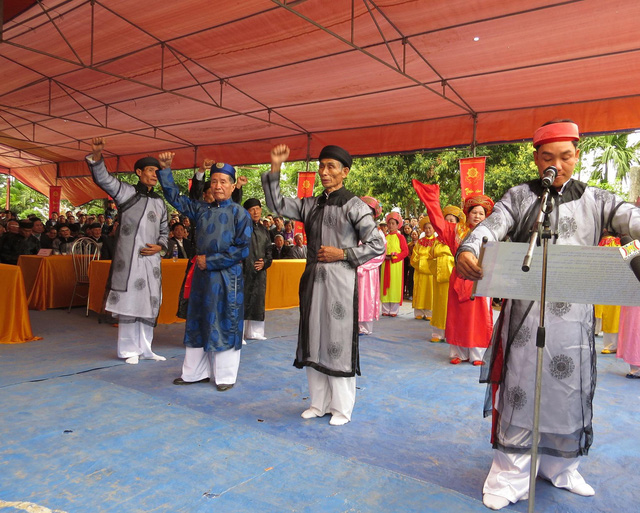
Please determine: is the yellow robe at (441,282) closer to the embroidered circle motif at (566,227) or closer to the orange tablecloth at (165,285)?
the orange tablecloth at (165,285)

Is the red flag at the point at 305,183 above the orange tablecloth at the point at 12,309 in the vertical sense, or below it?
above

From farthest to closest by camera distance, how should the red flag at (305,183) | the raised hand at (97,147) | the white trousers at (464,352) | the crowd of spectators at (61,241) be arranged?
the red flag at (305,183) < the crowd of spectators at (61,241) < the white trousers at (464,352) < the raised hand at (97,147)

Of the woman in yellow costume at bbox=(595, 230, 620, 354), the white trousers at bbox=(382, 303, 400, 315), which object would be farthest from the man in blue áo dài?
the white trousers at bbox=(382, 303, 400, 315)

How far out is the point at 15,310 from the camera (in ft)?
17.0

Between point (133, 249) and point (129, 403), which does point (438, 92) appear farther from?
point (129, 403)

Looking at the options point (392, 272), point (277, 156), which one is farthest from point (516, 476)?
point (392, 272)

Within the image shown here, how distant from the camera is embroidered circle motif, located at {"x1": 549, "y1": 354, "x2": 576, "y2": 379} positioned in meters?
2.12

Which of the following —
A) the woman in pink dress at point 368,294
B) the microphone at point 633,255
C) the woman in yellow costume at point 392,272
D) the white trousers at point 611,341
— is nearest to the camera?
the microphone at point 633,255

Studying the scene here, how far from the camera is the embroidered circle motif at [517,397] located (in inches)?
85.2

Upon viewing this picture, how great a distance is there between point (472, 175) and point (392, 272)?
2134 mm

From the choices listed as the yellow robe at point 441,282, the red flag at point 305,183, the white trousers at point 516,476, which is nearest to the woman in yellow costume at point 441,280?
→ the yellow robe at point 441,282

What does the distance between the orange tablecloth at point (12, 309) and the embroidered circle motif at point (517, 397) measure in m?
4.82

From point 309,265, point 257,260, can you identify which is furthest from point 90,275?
point 309,265

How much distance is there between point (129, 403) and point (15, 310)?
259 cm
